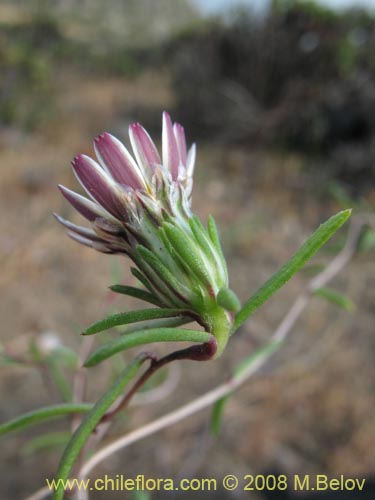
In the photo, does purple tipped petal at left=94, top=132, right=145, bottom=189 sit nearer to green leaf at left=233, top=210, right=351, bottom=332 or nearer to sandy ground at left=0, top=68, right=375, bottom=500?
green leaf at left=233, top=210, right=351, bottom=332

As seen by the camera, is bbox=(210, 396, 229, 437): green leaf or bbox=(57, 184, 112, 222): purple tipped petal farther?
bbox=(210, 396, 229, 437): green leaf

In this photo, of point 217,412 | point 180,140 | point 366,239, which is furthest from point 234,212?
point 180,140

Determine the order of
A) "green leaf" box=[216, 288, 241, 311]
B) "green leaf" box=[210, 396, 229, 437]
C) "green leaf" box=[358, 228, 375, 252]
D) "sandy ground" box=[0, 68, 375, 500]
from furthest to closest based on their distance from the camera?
"sandy ground" box=[0, 68, 375, 500] < "green leaf" box=[358, 228, 375, 252] < "green leaf" box=[210, 396, 229, 437] < "green leaf" box=[216, 288, 241, 311]

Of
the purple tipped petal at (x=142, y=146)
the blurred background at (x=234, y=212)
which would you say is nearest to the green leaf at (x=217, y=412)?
the blurred background at (x=234, y=212)

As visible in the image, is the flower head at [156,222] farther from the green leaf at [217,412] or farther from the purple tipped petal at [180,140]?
the green leaf at [217,412]

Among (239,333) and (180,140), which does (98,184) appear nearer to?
(180,140)

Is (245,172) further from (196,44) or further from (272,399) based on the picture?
(272,399)

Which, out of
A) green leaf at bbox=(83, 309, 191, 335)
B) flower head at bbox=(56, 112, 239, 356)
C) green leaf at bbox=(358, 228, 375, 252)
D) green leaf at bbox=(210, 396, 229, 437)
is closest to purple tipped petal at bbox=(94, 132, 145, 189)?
flower head at bbox=(56, 112, 239, 356)

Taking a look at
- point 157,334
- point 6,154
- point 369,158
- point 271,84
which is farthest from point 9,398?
point 271,84
